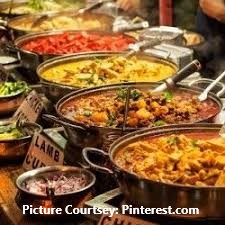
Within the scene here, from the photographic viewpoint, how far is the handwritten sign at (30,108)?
369cm

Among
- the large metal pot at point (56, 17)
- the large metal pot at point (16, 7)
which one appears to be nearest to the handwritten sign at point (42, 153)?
the large metal pot at point (56, 17)

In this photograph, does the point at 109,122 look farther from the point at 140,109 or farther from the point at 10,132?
the point at 10,132

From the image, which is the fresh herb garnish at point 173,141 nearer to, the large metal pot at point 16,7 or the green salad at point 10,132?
the green salad at point 10,132

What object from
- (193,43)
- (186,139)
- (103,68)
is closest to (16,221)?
(186,139)

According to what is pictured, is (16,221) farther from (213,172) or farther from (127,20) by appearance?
(127,20)

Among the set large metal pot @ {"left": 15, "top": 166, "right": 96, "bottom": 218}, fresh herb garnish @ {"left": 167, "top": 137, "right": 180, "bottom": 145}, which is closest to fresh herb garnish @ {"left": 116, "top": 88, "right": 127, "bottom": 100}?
large metal pot @ {"left": 15, "top": 166, "right": 96, "bottom": 218}

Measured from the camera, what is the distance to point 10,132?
3666 millimetres

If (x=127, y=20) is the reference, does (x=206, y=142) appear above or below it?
above

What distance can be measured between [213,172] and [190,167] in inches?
3.5

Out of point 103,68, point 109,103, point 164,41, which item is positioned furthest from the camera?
point 164,41

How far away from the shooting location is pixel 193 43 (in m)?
4.95

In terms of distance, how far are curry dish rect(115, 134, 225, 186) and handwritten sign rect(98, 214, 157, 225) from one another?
176 mm

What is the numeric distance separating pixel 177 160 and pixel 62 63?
2.12 meters

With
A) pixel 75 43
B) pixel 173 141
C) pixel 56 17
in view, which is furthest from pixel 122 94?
pixel 56 17
